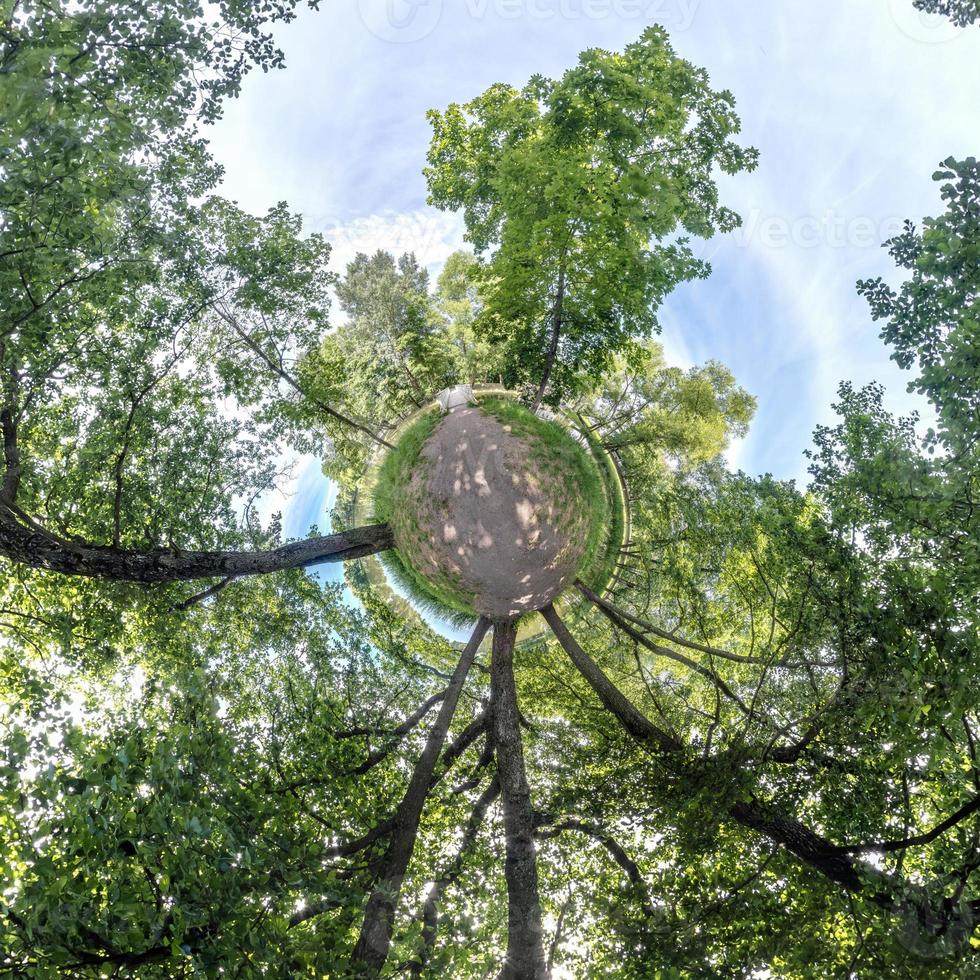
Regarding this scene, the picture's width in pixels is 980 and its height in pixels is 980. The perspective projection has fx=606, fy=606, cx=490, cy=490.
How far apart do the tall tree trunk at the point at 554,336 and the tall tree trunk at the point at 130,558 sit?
17.6ft

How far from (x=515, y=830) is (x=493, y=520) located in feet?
16.3

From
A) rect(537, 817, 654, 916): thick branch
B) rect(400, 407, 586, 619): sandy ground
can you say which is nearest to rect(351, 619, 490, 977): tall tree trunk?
rect(400, 407, 586, 619): sandy ground

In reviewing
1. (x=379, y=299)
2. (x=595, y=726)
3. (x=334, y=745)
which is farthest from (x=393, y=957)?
(x=379, y=299)

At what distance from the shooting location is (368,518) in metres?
14.4

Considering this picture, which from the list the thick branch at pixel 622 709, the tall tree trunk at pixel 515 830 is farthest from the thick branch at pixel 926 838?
the tall tree trunk at pixel 515 830

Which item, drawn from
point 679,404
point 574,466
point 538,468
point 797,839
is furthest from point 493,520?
point 679,404

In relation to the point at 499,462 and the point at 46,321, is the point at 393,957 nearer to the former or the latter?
the point at 499,462

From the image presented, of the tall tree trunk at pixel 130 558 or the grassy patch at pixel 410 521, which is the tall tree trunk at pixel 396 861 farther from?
the tall tree trunk at pixel 130 558

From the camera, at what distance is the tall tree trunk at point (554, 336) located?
1120 centimetres

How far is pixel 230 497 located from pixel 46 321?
18.0ft

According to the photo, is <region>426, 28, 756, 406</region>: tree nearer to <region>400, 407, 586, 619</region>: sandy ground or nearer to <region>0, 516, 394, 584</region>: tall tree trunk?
<region>400, 407, 586, 619</region>: sandy ground

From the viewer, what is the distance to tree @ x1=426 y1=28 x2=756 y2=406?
388 inches

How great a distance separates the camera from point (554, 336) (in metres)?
11.9

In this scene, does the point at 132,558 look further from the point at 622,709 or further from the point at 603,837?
the point at 603,837
